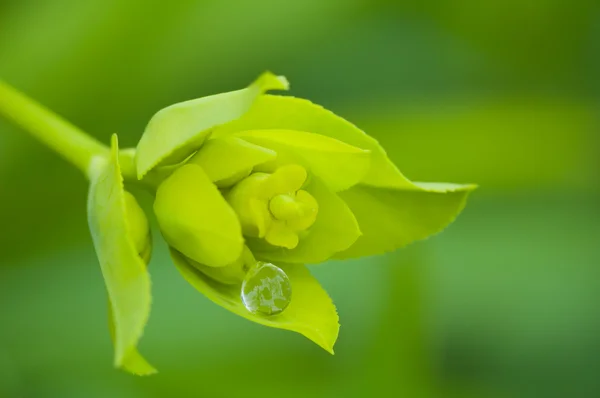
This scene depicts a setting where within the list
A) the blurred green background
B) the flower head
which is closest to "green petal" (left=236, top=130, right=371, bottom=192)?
the flower head

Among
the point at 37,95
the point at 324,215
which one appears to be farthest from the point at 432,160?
the point at 324,215

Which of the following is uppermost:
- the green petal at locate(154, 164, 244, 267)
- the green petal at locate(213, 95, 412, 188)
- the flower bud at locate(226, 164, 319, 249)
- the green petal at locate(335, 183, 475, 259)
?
the green petal at locate(213, 95, 412, 188)

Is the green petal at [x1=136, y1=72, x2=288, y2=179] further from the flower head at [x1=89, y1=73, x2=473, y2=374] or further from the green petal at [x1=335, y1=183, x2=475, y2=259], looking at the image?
the green petal at [x1=335, y1=183, x2=475, y2=259]

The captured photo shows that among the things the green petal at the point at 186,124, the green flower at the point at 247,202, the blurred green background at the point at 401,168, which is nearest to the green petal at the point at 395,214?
the green flower at the point at 247,202

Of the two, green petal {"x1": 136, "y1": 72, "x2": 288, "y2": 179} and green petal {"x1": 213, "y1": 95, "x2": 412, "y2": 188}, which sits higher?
green petal {"x1": 213, "y1": 95, "x2": 412, "y2": 188}

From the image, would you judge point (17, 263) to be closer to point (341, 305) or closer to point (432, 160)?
point (341, 305)

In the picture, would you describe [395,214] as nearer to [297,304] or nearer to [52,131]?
[297,304]

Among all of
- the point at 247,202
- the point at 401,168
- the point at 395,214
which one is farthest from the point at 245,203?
the point at 401,168

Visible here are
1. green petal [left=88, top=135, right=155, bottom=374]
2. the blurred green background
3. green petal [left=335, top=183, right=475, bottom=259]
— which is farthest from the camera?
the blurred green background

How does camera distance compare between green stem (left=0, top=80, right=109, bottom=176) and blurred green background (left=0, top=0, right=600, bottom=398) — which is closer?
green stem (left=0, top=80, right=109, bottom=176)
